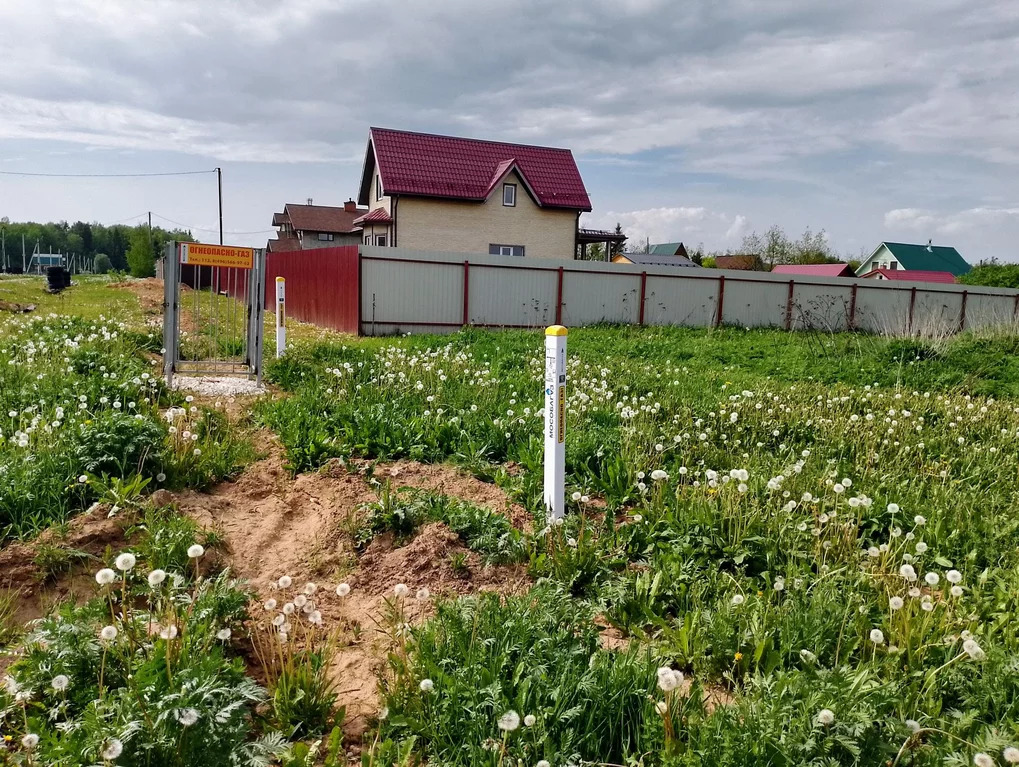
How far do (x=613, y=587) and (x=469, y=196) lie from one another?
84.1ft

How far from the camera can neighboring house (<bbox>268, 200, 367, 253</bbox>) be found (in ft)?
167

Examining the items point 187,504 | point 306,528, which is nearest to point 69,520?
point 187,504

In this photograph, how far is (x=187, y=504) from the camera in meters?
4.41

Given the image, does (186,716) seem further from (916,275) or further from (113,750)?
(916,275)

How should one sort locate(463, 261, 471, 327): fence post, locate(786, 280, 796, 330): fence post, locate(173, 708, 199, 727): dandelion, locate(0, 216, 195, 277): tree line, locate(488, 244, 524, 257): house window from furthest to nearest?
locate(0, 216, 195, 277): tree line, locate(488, 244, 524, 257): house window, locate(786, 280, 796, 330): fence post, locate(463, 261, 471, 327): fence post, locate(173, 708, 199, 727): dandelion

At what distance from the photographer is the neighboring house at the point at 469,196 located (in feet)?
89.7

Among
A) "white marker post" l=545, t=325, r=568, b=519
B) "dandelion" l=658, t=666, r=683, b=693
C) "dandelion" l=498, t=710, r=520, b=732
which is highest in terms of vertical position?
"white marker post" l=545, t=325, r=568, b=519

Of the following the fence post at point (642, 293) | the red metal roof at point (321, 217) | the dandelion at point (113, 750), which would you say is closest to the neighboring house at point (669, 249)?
the red metal roof at point (321, 217)

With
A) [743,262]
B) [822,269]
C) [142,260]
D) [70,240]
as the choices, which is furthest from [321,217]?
[70,240]

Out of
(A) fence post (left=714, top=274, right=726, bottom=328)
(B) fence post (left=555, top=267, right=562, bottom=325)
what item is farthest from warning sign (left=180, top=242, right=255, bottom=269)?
(A) fence post (left=714, top=274, right=726, bottom=328)

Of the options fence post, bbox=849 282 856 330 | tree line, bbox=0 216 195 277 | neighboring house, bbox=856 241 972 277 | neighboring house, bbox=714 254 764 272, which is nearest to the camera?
fence post, bbox=849 282 856 330

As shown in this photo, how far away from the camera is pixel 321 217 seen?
175 ft

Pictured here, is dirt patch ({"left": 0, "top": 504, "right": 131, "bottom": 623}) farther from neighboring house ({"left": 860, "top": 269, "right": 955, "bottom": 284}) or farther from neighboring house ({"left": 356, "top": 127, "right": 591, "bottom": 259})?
neighboring house ({"left": 860, "top": 269, "right": 955, "bottom": 284})

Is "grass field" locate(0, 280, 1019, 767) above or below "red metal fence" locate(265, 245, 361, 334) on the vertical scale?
below
